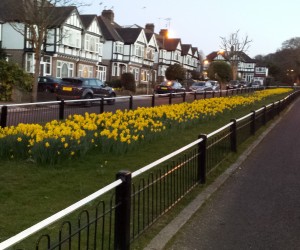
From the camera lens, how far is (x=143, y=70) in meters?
63.1

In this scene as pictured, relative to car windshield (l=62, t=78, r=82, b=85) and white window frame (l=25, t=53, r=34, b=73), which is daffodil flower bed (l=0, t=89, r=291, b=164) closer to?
car windshield (l=62, t=78, r=82, b=85)

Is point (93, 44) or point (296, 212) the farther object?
point (93, 44)

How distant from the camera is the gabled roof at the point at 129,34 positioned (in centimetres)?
5825

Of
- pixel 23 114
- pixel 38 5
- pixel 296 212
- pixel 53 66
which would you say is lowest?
pixel 296 212

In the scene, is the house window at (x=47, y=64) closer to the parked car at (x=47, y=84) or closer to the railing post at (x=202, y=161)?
the parked car at (x=47, y=84)

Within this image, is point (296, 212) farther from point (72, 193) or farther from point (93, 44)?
point (93, 44)

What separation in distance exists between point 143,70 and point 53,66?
2301cm

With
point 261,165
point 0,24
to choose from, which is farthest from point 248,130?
point 0,24

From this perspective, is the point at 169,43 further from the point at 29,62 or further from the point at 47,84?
the point at 47,84

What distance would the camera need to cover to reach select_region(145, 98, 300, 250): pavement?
4.70 metres

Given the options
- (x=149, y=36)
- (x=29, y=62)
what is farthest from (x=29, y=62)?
(x=149, y=36)

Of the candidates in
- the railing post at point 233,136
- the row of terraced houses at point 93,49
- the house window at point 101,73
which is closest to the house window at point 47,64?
the row of terraced houses at point 93,49

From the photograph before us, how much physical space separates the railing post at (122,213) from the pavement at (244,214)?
43 centimetres

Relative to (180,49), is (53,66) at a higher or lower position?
lower
